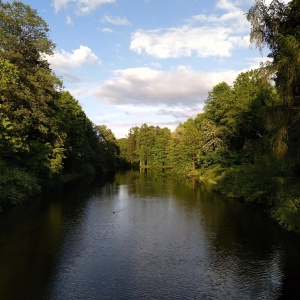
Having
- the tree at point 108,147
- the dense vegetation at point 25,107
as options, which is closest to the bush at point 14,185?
the dense vegetation at point 25,107

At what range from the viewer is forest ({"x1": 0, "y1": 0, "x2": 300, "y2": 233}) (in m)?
17.2

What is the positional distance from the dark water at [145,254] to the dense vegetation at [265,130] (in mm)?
3083

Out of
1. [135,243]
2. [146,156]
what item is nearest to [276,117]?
[135,243]

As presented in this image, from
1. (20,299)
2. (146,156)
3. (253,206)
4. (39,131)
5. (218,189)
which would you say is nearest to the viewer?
(20,299)

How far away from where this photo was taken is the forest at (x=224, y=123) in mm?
17188

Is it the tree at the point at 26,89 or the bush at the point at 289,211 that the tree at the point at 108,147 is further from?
the bush at the point at 289,211

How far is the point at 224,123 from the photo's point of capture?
61.8 metres

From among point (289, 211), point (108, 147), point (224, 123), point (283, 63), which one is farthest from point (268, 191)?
point (108, 147)

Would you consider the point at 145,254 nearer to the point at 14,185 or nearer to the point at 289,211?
the point at 289,211

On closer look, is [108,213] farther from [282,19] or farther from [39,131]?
[282,19]

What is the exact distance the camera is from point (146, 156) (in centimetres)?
14100

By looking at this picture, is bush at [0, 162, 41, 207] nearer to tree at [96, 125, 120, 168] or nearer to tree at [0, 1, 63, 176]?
tree at [0, 1, 63, 176]

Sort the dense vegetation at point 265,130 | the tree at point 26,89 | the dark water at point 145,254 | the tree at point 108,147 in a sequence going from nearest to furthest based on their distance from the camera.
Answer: the dark water at point 145,254 → the dense vegetation at point 265,130 → the tree at point 26,89 → the tree at point 108,147

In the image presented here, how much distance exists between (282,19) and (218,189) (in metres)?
32.1
